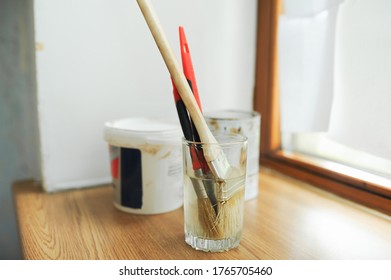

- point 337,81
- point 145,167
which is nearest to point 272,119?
point 337,81

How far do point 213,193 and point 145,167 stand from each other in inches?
5.9

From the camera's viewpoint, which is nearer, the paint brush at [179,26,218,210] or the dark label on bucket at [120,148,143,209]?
the paint brush at [179,26,218,210]

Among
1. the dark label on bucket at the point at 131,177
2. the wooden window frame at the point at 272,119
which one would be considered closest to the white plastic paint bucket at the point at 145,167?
the dark label on bucket at the point at 131,177

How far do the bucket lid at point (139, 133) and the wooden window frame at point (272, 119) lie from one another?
27cm

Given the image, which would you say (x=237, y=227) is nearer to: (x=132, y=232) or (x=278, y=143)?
(x=132, y=232)

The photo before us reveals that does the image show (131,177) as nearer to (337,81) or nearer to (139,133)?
(139,133)

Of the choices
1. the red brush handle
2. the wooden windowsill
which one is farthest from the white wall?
the red brush handle

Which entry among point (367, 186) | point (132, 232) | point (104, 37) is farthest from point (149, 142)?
point (367, 186)

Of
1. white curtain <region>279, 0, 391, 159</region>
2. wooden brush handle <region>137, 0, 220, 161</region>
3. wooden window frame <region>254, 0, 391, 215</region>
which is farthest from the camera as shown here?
wooden window frame <region>254, 0, 391, 215</region>

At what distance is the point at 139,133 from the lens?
0.58 metres

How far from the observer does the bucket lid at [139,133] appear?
59 centimetres

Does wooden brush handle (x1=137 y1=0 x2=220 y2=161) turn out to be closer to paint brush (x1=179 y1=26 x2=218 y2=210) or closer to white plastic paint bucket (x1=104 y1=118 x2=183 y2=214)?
paint brush (x1=179 y1=26 x2=218 y2=210)

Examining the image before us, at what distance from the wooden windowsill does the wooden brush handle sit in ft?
0.48

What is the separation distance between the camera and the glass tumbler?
0.48 m
